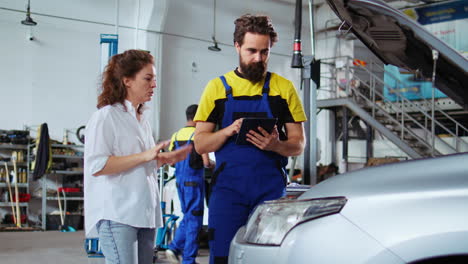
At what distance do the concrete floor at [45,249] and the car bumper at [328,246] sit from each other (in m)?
4.55

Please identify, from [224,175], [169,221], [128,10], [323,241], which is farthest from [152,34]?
[323,241]

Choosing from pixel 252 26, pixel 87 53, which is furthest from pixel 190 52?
pixel 252 26

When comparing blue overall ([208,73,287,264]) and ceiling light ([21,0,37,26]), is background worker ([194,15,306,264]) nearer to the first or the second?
blue overall ([208,73,287,264])

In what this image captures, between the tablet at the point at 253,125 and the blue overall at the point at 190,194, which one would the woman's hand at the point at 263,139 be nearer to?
the tablet at the point at 253,125

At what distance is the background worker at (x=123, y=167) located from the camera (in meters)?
2.08

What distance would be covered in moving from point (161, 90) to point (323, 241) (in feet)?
36.9

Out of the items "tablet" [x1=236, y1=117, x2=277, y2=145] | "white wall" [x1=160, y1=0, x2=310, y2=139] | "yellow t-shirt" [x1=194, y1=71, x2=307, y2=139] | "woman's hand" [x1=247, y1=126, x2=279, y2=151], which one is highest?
"white wall" [x1=160, y1=0, x2=310, y2=139]

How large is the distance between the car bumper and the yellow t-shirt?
97 centimetres

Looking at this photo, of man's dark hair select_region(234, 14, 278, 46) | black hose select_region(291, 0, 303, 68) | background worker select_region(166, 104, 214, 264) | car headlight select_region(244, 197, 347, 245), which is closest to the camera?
car headlight select_region(244, 197, 347, 245)

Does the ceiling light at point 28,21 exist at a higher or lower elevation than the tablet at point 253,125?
higher

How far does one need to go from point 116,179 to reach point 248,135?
0.57 metres

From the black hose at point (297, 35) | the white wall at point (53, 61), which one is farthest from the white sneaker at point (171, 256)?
the white wall at point (53, 61)

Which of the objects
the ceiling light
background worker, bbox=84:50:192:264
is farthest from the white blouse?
the ceiling light

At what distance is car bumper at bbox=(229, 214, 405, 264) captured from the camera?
1338 millimetres
